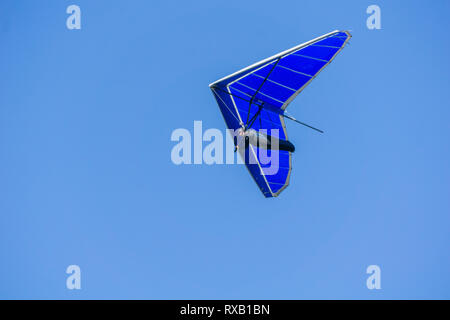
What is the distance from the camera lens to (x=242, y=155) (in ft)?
52.1

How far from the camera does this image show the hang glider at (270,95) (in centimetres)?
1349

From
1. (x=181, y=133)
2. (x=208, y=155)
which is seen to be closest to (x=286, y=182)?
(x=208, y=155)

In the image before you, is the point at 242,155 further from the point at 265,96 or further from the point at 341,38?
the point at 341,38

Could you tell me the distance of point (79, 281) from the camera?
65.3ft

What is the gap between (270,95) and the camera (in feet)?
51.5

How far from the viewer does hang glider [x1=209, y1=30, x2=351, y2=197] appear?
44.3 feet

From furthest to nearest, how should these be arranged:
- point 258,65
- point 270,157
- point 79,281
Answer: point 79,281
point 270,157
point 258,65

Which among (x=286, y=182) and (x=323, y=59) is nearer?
(x=323, y=59)

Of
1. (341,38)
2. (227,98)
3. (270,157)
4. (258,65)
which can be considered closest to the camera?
(258,65)

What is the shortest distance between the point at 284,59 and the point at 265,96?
2199 millimetres
